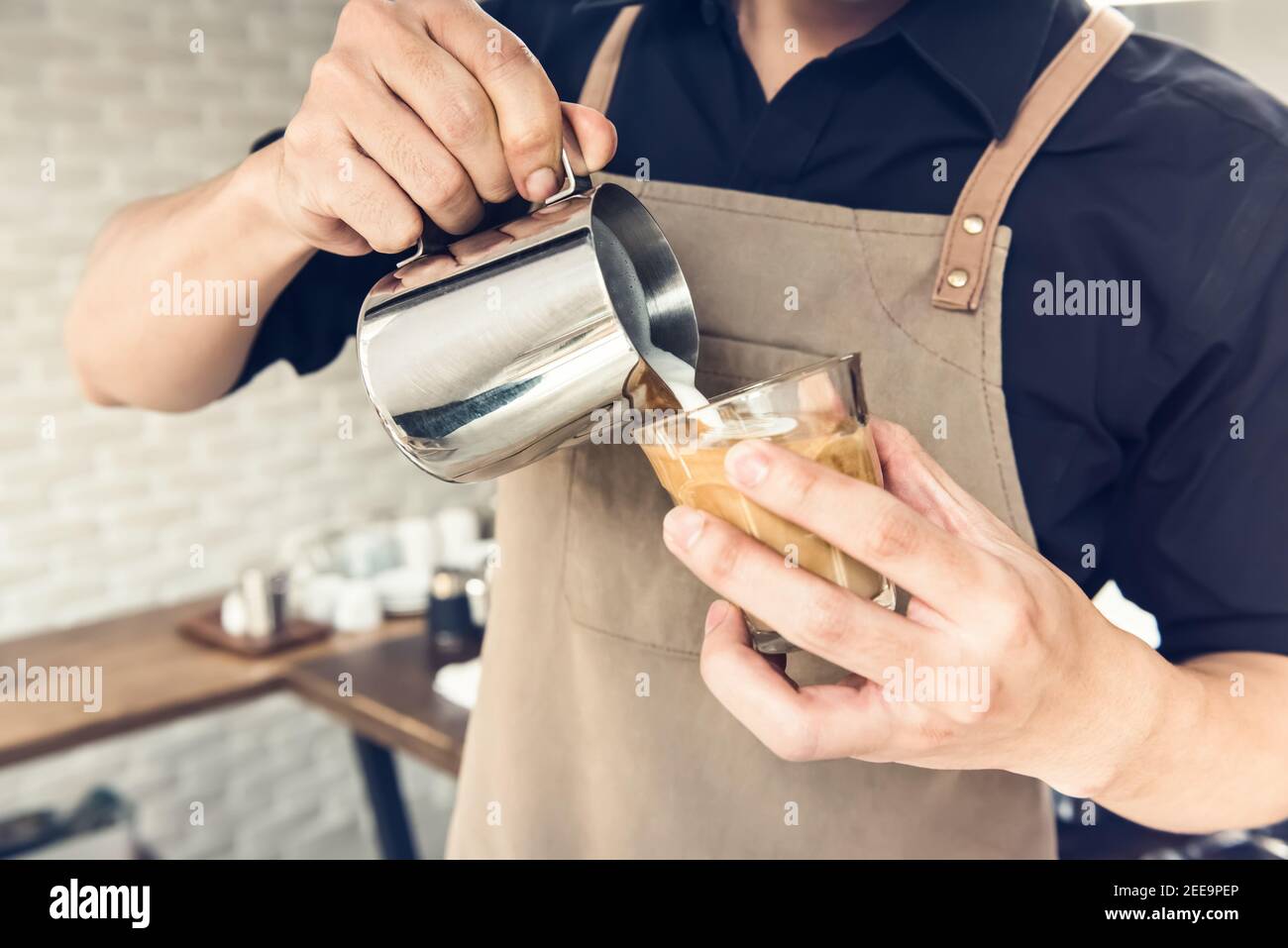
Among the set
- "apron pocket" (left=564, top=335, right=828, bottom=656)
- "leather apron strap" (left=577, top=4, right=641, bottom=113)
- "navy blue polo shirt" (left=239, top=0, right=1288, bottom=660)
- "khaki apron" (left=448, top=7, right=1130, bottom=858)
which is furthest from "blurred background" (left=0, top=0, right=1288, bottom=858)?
"navy blue polo shirt" (left=239, top=0, right=1288, bottom=660)

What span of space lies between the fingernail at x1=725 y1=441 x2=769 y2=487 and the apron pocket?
43cm

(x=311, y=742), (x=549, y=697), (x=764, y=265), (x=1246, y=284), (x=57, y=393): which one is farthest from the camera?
(x=311, y=742)

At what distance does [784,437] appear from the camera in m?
0.83

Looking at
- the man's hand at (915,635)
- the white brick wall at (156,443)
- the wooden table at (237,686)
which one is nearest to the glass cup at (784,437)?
the man's hand at (915,635)

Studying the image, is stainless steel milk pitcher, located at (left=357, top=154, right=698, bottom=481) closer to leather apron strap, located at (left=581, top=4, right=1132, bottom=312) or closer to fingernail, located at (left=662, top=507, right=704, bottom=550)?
fingernail, located at (left=662, top=507, right=704, bottom=550)

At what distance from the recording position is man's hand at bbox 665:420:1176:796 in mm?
738

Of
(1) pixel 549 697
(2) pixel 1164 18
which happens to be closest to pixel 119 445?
(1) pixel 549 697

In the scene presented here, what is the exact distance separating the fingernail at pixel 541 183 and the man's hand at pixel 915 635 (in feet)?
1.05

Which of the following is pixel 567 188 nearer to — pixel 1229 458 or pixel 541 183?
pixel 541 183

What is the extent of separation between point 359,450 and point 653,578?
3.22 metres

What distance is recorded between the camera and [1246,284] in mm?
1050

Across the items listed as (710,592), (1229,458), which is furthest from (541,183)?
(1229,458)

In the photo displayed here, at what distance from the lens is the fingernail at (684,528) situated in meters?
0.79

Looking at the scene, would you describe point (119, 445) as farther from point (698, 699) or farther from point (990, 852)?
point (990, 852)
